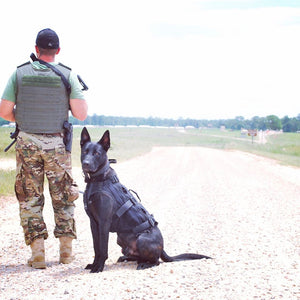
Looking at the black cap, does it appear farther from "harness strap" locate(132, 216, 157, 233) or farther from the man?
"harness strap" locate(132, 216, 157, 233)

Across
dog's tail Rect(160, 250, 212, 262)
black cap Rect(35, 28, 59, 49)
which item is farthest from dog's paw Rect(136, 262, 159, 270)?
black cap Rect(35, 28, 59, 49)

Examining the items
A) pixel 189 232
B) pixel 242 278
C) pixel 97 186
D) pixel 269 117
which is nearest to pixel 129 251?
pixel 97 186

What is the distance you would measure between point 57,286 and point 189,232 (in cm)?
393

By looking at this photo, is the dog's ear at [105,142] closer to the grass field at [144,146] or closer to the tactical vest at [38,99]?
the tactical vest at [38,99]

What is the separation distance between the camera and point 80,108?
5625 mm

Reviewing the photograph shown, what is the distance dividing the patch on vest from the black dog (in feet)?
2.14

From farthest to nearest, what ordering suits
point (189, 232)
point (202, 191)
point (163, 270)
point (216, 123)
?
point (216, 123), point (202, 191), point (189, 232), point (163, 270)

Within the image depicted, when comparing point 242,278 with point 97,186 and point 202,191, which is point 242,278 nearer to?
point 97,186

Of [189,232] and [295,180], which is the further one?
[295,180]

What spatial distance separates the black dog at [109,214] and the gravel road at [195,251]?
20cm

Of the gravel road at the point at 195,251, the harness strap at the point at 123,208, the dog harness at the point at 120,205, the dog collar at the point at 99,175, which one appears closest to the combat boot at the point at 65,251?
the gravel road at the point at 195,251

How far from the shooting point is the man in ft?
17.9

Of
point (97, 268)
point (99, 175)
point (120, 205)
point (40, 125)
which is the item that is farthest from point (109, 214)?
point (40, 125)

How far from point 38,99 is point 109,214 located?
1.51m
